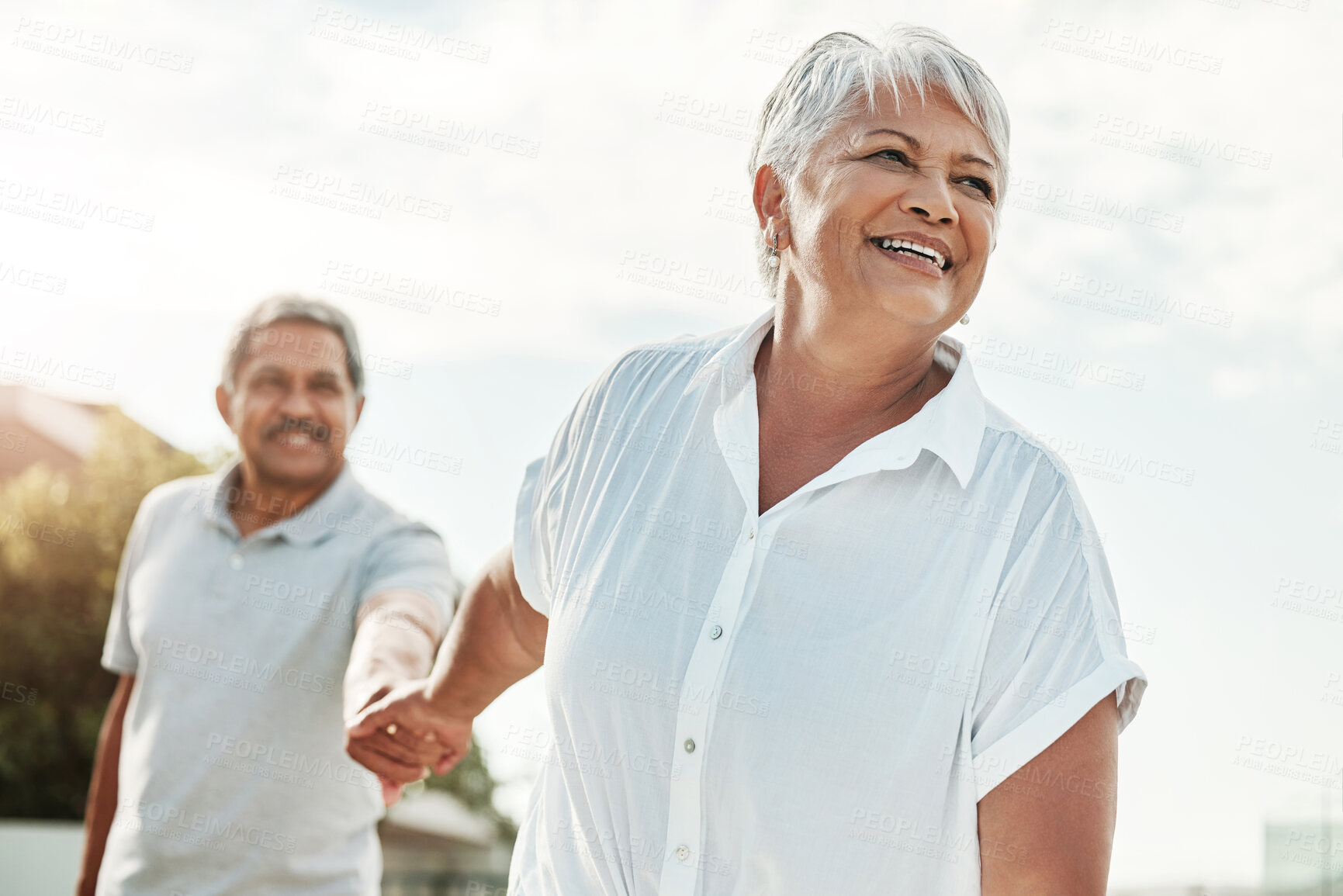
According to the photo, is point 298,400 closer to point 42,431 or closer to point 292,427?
point 292,427

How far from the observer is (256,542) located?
2895 millimetres

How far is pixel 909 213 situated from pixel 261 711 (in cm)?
197

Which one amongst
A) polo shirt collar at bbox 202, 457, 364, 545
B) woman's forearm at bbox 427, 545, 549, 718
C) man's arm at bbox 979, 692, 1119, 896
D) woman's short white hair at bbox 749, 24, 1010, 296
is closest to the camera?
man's arm at bbox 979, 692, 1119, 896

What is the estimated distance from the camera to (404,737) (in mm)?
2334

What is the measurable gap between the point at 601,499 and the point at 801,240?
0.56 metres

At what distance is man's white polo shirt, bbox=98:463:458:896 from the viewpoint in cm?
267

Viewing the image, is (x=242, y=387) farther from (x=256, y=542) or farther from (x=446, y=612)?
(x=446, y=612)

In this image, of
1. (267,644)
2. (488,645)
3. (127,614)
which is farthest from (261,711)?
(488,645)

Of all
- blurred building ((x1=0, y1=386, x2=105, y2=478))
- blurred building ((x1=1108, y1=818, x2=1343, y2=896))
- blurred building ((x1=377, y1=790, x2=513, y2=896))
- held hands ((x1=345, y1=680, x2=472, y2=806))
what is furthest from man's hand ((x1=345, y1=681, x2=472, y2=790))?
blurred building ((x1=377, y1=790, x2=513, y2=896))

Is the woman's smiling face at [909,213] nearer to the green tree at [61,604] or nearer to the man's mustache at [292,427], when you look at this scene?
the man's mustache at [292,427]

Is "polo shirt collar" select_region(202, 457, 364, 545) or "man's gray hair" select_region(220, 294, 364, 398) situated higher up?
"man's gray hair" select_region(220, 294, 364, 398)

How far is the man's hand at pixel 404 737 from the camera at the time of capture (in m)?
2.32

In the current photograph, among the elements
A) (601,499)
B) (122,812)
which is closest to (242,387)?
(122,812)

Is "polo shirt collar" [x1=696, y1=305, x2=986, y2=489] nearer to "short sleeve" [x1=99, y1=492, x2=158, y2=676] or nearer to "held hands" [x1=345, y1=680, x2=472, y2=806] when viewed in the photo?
"held hands" [x1=345, y1=680, x2=472, y2=806]
